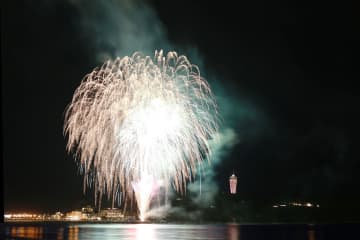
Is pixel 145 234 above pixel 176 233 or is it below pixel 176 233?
above

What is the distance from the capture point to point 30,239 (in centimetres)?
6594

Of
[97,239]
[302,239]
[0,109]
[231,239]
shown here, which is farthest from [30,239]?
[0,109]

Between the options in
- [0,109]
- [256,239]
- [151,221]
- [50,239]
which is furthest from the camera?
[151,221]

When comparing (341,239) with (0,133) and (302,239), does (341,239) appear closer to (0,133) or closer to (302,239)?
(302,239)

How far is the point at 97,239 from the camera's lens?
6662 centimetres

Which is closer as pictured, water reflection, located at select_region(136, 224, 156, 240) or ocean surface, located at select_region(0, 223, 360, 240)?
water reflection, located at select_region(136, 224, 156, 240)

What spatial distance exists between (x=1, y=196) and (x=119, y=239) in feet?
119

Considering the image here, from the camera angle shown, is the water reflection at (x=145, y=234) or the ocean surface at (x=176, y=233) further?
the ocean surface at (x=176, y=233)

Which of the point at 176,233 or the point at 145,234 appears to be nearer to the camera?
the point at 145,234

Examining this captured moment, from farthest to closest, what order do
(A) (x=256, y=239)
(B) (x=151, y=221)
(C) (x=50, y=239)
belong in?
(B) (x=151, y=221) → (A) (x=256, y=239) → (C) (x=50, y=239)

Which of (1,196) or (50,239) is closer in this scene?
(1,196)

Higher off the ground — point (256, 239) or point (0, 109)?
point (0, 109)

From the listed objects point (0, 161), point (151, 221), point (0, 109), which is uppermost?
point (0, 109)

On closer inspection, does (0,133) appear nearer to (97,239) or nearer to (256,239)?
(97,239)
